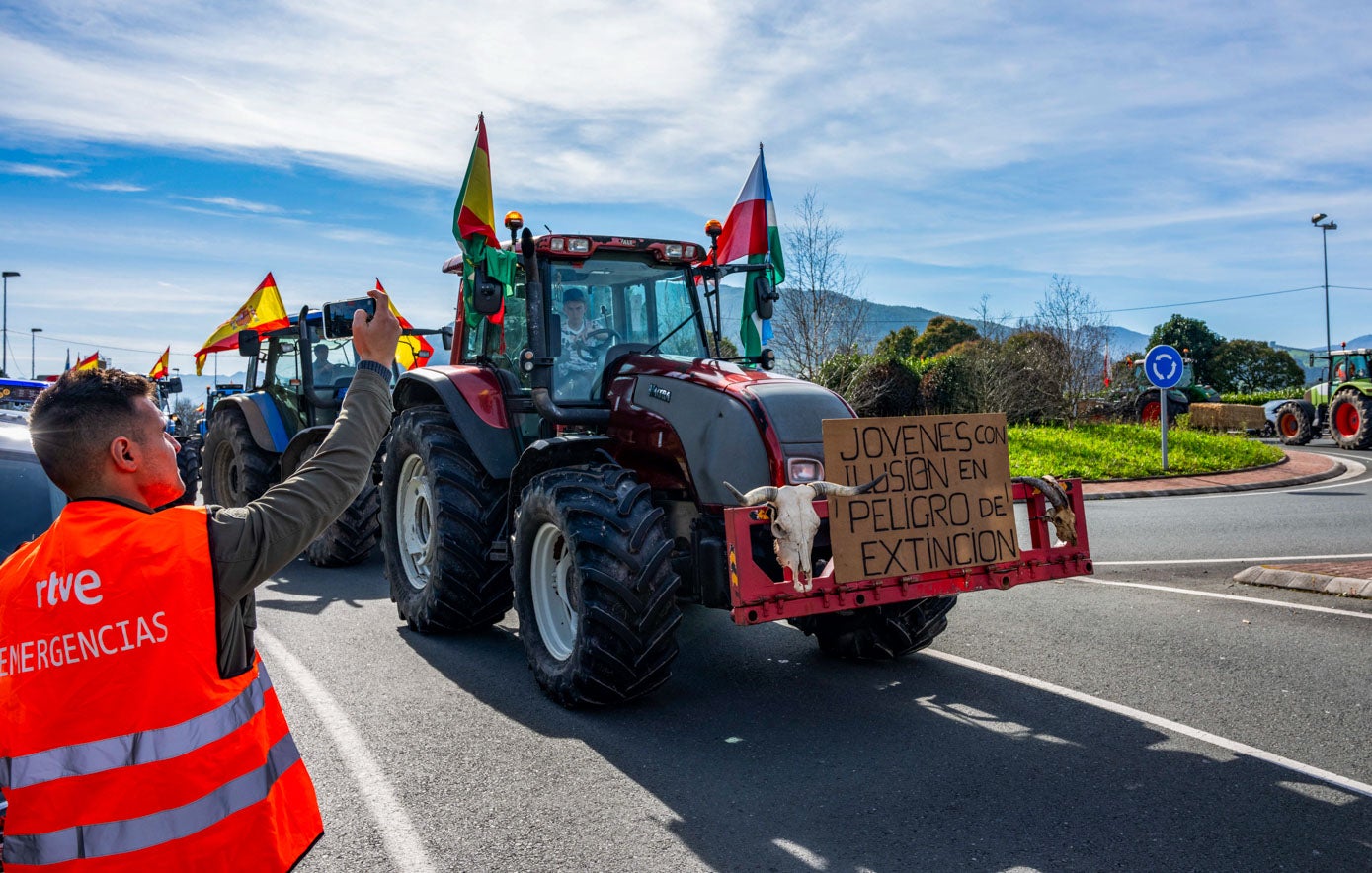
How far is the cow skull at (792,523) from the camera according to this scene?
4.66 metres

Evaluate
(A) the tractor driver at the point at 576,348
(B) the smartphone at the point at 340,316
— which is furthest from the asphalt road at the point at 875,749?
(B) the smartphone at the point at 340,316

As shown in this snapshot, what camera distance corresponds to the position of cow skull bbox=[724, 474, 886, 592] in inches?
183

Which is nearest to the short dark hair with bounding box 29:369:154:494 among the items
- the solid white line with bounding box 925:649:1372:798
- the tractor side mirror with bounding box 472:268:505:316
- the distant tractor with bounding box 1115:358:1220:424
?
the tractor side mirror with bounding box 472:268:505:316

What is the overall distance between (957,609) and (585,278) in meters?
3.81

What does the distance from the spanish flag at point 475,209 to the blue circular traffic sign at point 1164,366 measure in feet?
43.7

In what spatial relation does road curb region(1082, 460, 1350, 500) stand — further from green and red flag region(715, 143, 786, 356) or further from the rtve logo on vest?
the rtve logo on vest

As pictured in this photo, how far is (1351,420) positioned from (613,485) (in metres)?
25.1

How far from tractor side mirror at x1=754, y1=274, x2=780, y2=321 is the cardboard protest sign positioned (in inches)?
74.7

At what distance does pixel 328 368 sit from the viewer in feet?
38.0

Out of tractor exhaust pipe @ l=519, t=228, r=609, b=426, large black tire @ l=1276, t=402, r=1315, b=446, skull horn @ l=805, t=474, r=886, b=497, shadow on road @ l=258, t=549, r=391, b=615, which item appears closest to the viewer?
skull horn @ l=805, t=474, r=886, b=497

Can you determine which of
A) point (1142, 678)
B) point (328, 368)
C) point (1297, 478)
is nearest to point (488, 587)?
point (1142, 678)

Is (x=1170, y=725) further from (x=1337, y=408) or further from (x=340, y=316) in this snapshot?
(x=1337, y=408)

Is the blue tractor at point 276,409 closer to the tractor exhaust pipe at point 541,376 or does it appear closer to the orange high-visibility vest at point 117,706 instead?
the tractor exhaust pipe at point 541,376

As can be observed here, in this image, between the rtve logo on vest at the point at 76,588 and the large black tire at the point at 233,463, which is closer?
the rtve logo on vest at the point at 76,588
